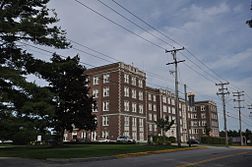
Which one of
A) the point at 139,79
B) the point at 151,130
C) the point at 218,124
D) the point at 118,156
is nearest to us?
the point at 118,156

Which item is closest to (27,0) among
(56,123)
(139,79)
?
(56,123)

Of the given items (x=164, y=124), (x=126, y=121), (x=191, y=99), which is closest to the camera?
(x=191, y=99)

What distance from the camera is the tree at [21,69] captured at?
18391mm

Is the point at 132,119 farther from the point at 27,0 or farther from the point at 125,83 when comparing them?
the point at 27,0

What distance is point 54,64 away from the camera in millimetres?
22203

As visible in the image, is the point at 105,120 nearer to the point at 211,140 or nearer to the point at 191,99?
the point at 191,99

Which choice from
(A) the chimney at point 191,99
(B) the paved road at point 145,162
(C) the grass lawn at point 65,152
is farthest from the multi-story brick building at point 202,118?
(B) the paved road at point 145,162

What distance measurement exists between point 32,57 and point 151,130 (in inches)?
2805

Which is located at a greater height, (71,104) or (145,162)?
(71,104)

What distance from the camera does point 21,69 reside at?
2106 centimetres

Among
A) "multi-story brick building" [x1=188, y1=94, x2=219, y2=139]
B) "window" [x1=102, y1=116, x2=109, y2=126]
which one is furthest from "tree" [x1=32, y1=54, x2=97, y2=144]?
"multi-story brick building" [x1=188, y1=94, x2=219, y2=139]

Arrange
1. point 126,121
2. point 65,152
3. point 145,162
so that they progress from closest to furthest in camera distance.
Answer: point 145,162 < point 65,152 < point 126,121

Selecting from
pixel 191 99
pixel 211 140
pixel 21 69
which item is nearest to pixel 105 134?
pixel 191 99

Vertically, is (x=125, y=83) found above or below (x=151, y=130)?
above
